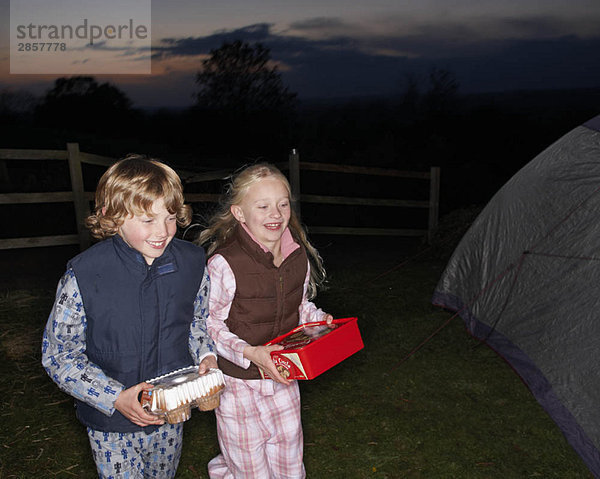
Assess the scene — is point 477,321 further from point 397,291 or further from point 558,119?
point 558,119

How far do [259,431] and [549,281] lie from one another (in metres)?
2.24

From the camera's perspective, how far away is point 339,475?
2.68 meters

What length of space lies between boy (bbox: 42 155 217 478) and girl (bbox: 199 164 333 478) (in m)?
0.26

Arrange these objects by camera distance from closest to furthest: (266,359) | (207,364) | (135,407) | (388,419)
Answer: (135,407)
(207,364)
(266,359)
(388,419)

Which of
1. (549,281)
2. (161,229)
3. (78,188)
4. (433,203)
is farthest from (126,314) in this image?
(433,203)

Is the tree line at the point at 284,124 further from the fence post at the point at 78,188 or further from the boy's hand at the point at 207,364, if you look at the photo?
the boy's hand at the point at 207,364

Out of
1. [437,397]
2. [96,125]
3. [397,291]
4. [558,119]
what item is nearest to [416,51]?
[558,119]

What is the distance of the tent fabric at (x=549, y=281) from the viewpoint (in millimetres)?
2820

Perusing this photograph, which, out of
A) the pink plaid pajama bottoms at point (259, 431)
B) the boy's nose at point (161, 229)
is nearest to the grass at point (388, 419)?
the pink plaid pajama bottoms at point (259, 431)

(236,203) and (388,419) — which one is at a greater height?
(236,203)

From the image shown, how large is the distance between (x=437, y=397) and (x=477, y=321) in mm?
911

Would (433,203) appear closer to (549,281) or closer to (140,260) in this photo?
(549,281)

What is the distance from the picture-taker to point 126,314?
1.61m

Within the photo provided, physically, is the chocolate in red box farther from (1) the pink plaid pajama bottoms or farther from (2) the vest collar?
(2) the vest collar
